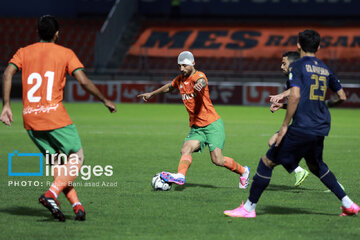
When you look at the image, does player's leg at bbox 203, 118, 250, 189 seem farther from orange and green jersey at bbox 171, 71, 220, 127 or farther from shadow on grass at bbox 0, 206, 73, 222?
shadow on grass at bbox 0, 206, 73, 222

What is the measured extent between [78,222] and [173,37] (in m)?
29.6

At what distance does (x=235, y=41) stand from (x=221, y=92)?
6873 millimetres

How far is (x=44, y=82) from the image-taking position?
6.59 meters

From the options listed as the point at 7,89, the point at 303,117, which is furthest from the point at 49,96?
the point at 303,117

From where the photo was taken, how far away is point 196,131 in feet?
30.7

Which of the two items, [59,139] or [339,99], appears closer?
[59,139]

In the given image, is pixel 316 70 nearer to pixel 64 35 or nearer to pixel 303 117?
pixel 303 117

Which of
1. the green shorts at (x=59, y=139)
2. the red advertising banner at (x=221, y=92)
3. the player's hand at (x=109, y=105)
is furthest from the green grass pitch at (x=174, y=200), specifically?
the red advertising banner at (x=221, y=92)

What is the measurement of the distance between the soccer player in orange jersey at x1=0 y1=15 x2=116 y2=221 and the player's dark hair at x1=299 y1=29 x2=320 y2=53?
2.05 m

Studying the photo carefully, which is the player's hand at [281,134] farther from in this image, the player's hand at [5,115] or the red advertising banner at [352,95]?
the red advertising banner at [352,95]

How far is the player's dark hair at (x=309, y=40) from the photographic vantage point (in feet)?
22.4

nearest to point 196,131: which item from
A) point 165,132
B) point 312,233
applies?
point 312,233

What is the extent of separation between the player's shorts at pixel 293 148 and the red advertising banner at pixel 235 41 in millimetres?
26910

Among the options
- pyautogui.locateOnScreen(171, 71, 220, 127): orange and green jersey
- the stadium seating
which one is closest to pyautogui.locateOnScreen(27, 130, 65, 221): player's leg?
pyautogui.locateOnScreen(171, 71, 220, 127): orange and green jersey
